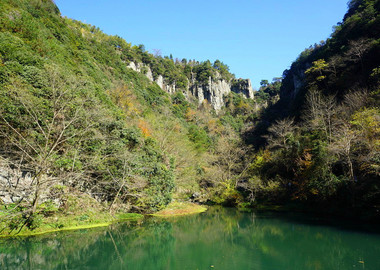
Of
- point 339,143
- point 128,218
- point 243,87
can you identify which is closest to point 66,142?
point 128,218

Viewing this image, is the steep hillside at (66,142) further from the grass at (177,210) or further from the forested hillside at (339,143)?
the forested hillside at (339,143)

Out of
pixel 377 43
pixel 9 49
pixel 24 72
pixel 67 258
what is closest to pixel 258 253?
pixel 67 258

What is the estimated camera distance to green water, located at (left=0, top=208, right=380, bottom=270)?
846cm

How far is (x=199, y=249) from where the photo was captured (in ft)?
35.2

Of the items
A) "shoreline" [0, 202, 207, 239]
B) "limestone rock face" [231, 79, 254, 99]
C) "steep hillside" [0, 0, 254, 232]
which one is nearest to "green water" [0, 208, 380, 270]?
"shoreline" [0, 202, 207, 239]

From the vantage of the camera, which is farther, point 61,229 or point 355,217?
point 355,217

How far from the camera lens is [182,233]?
14.5m

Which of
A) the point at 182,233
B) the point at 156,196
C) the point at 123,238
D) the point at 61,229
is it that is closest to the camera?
the point at 123,238

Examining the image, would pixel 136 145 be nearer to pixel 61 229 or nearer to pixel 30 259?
pixel 61 229

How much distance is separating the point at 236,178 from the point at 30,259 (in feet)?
82.5

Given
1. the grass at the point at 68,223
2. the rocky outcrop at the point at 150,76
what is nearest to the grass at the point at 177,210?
the grass at the point at 68,223

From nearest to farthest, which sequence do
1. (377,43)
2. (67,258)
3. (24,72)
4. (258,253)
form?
(67,258), (258,253), (24,72), (377,43)

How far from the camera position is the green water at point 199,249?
27.8 feet

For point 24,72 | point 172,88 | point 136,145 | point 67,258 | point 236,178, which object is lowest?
point 67,258
